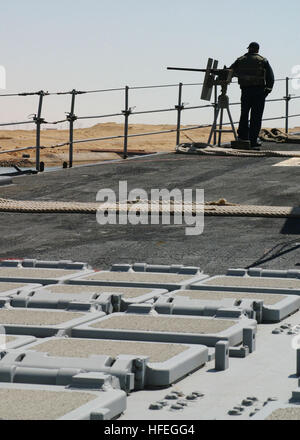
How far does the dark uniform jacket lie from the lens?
1644 cm

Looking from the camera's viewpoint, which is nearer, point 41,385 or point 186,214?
point 41,385

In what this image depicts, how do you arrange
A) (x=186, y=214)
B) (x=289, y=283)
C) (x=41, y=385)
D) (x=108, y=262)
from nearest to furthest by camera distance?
(x=41, y=385), (x=289, y=283), (x=108, y=262), (x=186, y=214)

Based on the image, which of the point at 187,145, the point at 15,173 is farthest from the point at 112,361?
the point at 187,145

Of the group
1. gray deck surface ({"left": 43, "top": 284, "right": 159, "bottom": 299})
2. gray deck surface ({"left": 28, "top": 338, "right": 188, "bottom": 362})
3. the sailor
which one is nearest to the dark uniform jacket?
the sailor

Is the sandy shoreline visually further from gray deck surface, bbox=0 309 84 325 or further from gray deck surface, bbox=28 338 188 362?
gray deck surface, bbox=28 338 188 362

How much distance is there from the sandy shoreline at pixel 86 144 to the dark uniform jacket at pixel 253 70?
13.7 metres

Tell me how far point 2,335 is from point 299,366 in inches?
53.2

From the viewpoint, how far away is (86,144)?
43812 millimetres

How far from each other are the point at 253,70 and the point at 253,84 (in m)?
0.24

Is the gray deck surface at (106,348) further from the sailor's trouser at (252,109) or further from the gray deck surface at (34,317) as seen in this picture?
the sailor's trouser at (252,109)

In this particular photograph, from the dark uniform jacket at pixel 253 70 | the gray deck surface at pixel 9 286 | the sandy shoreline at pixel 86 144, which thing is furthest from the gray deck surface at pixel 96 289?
the sandy shoreline at pixel 86 144

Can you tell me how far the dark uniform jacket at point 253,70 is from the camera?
16438mm
